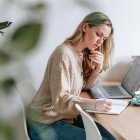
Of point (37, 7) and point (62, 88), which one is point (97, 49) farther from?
point (37, 7)

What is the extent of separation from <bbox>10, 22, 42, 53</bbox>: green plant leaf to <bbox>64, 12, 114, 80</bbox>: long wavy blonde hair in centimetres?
137

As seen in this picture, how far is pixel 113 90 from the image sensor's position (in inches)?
75.5

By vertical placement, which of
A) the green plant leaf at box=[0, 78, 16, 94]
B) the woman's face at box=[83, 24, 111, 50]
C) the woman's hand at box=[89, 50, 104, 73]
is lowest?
the woman's hand at box=[89, 50, 104, 73]

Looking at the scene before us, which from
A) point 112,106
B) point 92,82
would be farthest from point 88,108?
point 92,82

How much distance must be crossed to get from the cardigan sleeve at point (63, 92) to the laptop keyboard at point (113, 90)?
0.33 m

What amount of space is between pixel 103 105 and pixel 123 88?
1.59 feet

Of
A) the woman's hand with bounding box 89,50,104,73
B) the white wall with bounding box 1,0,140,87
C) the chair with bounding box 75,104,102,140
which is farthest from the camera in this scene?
the white wall with bounding box 1,0,140,87

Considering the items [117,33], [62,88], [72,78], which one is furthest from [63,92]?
[117,33]

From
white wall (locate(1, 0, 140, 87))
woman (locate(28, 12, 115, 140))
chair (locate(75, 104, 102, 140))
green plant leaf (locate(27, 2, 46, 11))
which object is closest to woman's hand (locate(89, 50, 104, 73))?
woman (locate(28, 12, 115, 140))

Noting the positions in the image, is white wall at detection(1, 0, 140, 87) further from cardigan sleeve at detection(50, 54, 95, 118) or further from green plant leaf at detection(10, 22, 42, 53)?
green plant leaf at detection(10, 22, 42, 53)

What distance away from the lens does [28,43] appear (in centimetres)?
26

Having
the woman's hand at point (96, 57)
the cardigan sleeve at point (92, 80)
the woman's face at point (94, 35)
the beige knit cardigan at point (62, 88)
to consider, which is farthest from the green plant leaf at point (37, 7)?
the cardigan sleeve at point (92, 80)

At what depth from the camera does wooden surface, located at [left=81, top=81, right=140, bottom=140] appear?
1.30 metres

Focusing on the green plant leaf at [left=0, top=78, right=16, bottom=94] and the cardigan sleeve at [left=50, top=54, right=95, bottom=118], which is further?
the cardigan sleeve at [left=50, top=54, right=95, bottom=118]
